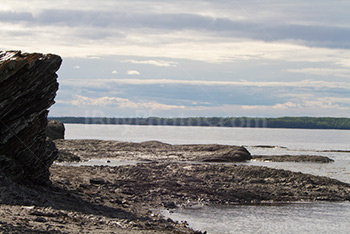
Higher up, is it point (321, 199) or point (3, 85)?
point (3, 85)

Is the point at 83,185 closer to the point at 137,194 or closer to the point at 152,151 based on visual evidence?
the point at 137,194

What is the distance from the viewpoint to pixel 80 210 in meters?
20.0

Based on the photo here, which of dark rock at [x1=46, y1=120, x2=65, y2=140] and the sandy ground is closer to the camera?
the sandy ground

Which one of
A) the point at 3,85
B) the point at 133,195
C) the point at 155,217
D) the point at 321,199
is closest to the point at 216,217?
the point at 155,217

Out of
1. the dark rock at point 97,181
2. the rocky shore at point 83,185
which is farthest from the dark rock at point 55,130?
the dark rock at point 97,181

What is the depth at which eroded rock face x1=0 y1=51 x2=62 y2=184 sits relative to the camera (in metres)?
20.2

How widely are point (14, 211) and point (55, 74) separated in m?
8.02

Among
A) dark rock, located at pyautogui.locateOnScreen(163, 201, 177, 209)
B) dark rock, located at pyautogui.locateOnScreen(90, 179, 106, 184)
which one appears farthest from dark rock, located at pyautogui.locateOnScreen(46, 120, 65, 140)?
dark rock, located at pyautogui.locateOnScreen(163, 201, 177, 209)

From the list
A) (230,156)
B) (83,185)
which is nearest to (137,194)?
(83,185)

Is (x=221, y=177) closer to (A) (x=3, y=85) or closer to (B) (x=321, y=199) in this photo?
(B) (x=321, y=199)

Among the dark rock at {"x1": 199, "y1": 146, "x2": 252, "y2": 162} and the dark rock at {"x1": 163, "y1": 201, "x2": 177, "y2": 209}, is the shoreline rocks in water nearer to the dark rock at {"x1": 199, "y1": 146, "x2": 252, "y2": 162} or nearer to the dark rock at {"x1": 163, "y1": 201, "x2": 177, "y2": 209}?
the dark rock at {"x1": 199, "y1": 146, "x2": 252, "y2": 162}

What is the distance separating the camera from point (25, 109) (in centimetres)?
2150

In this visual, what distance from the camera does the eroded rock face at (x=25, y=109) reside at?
20172 millimetres

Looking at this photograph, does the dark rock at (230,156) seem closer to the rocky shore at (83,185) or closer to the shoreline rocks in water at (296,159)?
the shoreline rocks in water at (296,159)
